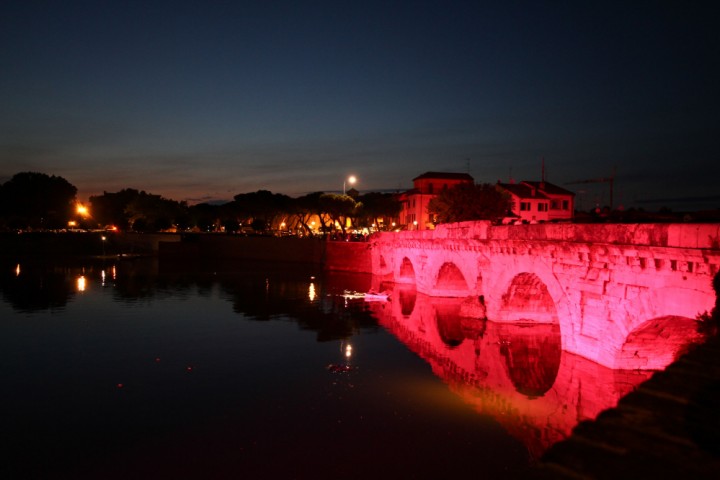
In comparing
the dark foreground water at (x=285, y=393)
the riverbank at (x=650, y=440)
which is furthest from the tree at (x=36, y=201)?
the riverbank at (x=650, y=440)

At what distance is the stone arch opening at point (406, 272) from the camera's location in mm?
48916

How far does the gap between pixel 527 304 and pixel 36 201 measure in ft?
361

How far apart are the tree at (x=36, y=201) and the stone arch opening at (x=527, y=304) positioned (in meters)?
109

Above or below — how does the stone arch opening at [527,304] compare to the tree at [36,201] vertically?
below

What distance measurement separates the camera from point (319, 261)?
72562 mm

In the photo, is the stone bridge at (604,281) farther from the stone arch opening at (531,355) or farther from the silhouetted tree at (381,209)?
the silhouetted tree at (381,209)

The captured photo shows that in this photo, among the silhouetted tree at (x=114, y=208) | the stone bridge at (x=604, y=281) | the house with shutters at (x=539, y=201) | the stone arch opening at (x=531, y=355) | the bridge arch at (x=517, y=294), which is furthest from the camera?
the silhouetted tree at (x=114, y=208)

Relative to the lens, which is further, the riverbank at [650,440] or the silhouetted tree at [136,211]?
the silhouetted tree at [136,211]

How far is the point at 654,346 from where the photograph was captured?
17.6m

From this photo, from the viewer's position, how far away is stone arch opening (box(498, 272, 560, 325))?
27766 mm

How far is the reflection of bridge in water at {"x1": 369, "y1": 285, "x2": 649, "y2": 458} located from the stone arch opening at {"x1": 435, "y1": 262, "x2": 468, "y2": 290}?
4.69 meters

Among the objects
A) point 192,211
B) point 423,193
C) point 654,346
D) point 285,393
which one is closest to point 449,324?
point 285,393

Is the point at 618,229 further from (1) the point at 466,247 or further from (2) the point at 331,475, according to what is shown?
(1) the point at 466,247

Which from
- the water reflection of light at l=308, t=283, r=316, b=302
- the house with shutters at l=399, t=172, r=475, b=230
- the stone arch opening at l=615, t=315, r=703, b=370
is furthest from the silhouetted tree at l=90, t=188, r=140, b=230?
the stone arch opening at l=615, t=315, r=703, b=370
